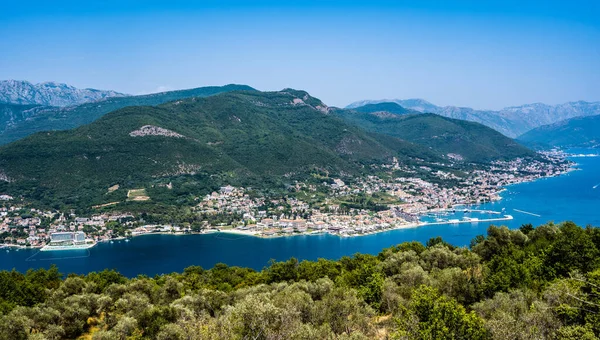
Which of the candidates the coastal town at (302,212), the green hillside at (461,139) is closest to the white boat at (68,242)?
the coastal town at (302,212)

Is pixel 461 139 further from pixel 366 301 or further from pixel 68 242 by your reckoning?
pixel 366 301

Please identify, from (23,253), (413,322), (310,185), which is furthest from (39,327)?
(310,185)

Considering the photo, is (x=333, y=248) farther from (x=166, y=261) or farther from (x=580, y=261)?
(x=580, y=261)

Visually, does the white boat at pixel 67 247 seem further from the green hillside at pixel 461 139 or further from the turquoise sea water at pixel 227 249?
the green hillside at pixel 461 139

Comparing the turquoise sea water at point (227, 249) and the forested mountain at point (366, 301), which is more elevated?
the forested mountain at point (366, 301)

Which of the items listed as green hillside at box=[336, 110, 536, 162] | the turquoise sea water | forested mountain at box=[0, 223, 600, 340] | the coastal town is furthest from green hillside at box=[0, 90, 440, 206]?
forested mountain at box=[0, 223, 600, 340]

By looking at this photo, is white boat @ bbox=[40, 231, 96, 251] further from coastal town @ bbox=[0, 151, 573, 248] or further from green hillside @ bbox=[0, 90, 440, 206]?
green hillside @ bbox=[0, 90, 440, 206]

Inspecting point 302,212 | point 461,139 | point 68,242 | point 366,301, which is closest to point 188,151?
point 302,212
